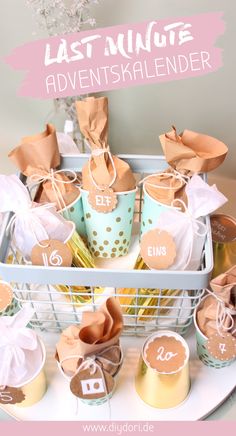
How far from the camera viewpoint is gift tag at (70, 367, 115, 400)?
63cm

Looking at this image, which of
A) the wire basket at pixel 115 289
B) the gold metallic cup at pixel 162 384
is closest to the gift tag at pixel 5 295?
the wire basket at pixel 115 289

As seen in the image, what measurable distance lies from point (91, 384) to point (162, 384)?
104 mm

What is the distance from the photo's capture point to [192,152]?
0.73 m

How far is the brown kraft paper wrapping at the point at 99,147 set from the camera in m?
0.75

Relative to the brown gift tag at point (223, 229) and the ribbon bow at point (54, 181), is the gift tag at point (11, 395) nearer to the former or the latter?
the ribbon bow at point (54, 181)

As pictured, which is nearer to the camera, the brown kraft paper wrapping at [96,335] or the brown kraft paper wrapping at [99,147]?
the brown kraft paper wrapping at [96,335]

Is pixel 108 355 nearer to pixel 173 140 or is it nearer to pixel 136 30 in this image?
pixel 173 140

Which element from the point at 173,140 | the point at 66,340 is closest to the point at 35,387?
the point at 66,340

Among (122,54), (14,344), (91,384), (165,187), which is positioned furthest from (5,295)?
(122,54)

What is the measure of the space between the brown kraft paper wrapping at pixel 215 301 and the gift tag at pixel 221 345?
0.01m

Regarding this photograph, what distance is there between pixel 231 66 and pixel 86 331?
1.99 ft

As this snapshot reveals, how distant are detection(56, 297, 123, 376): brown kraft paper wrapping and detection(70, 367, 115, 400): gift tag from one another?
0.05ft

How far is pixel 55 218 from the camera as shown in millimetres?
727

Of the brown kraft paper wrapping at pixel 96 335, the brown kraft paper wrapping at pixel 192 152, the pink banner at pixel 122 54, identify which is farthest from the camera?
the pink banner at pixel 122 54
